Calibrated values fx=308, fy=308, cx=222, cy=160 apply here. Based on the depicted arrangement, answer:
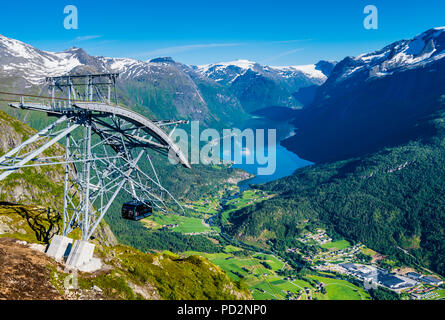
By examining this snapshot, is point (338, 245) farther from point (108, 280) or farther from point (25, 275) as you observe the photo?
point (25, 275)

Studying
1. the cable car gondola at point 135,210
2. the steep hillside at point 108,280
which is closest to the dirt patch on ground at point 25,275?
the steep hillside at point 108,280

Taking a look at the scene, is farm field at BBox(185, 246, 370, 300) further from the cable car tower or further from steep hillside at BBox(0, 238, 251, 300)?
the cable car tower

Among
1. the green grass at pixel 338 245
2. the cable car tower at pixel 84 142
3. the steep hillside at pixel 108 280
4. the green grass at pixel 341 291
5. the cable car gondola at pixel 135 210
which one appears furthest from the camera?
the green grass at pixel 338 245

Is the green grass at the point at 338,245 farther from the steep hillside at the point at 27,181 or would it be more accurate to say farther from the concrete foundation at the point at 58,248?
the concrete foundation at the point at 58,248

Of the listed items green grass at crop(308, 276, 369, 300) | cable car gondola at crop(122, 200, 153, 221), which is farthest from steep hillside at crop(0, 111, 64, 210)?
green grass at crop(308, 276, 369, 300)

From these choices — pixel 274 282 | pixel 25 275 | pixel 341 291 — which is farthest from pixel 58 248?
pixel 341 291

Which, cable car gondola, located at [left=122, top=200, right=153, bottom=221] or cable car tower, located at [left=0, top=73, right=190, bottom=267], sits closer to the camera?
cable car tower, located at [left=0, top=73, right=190, bottom=267]
